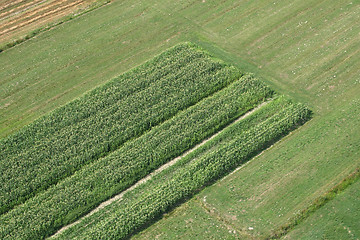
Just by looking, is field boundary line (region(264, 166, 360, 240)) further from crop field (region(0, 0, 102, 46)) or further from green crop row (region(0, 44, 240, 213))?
crop field (region(0, 0, 102, 46))

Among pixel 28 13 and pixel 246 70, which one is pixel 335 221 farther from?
pixel 28 13

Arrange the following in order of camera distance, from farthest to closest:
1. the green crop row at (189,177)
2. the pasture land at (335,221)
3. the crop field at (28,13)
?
the crop field at (28,13) → the green crop row at (189,177) → the pasture land at (335,221)

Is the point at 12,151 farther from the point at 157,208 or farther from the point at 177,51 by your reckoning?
the point at 177,51

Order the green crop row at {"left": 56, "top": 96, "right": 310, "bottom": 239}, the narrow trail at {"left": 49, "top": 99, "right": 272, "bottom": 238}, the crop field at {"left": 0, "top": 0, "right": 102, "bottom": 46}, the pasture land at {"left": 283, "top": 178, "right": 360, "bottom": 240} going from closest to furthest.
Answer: the pasture land at {"left": 283, "top": 178, "right": 360, "bottom": 240} → the green crop row at {"left": 56, "top": 96, "right": 310, "bottom": 239} → the narrow trail at {"left": 49, "top": 99, "right": 272, "bottom": 238} → the crop field at {"left": 0, "top": 0, "right": 102, "bottom": 46}

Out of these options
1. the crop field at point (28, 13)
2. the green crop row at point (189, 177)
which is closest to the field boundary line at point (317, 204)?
the green crop row at point (189, 177)

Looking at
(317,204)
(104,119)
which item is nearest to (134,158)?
(104,119)

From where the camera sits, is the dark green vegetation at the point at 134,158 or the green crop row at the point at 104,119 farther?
the green crop row at the point at 104,119

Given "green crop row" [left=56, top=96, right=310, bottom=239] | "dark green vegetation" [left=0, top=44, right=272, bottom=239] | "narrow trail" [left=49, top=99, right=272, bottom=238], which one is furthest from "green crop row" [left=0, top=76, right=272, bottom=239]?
"green crop row" [left=56, top=96, right=310, bottom=239]

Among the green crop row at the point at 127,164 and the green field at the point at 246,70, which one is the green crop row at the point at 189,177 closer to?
the green field at the point at 246,70
